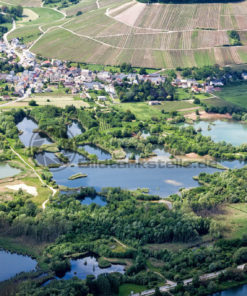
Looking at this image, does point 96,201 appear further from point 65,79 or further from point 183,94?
point 65,79

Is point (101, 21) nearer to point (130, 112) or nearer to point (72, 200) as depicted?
point (130, 112)

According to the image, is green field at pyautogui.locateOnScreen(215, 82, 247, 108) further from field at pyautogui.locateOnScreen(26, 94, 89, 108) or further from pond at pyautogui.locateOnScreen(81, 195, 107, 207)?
pond at pyautogui.locateOnScreen(81, 195, 107, 207)

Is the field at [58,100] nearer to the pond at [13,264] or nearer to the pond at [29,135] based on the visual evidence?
the pond at [29,135]

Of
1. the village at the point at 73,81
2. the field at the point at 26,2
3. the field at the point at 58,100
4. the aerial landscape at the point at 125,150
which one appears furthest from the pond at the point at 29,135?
the field at the point at 26,2

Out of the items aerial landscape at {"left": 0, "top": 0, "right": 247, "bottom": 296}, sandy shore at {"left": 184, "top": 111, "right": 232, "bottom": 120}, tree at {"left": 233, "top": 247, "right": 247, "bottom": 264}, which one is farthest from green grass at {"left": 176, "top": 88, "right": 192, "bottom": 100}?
tree at {"left": 233, "top": 247, "right": 247, "bottom": 264}

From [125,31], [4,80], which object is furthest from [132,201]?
[125,31]
